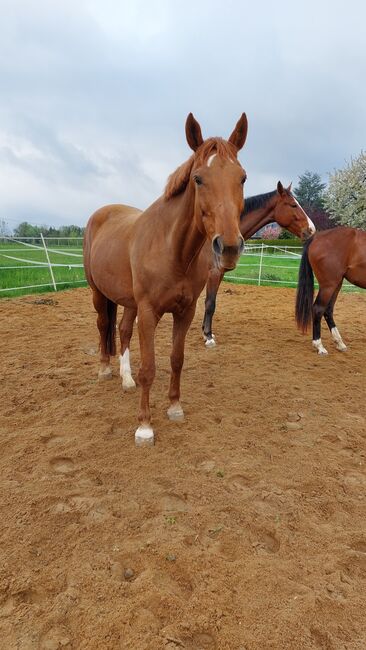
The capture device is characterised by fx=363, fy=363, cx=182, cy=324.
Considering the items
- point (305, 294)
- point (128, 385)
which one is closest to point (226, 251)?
point (128, 385)

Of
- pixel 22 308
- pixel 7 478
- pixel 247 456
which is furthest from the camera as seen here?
pixel 22 308

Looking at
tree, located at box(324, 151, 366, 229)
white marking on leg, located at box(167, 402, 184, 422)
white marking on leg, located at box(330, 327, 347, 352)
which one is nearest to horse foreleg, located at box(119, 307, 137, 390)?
white marking on leg, located at box(167, 402, 184, 422)

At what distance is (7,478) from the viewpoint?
7.62 feet

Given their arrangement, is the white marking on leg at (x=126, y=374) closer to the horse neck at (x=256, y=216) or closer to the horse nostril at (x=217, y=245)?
the horse nostril at (x=217, y=245)

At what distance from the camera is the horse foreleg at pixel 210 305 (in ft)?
18.0

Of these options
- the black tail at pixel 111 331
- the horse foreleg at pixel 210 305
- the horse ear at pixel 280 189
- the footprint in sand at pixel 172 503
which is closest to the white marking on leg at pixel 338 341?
the horse foreleg at pixel 210 305

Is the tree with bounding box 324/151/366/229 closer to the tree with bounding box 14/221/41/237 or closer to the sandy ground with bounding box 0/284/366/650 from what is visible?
the tree with bounding box 14/221/41/237

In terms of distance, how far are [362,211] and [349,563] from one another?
2836 centimetres

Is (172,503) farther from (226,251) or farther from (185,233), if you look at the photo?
(185,233)

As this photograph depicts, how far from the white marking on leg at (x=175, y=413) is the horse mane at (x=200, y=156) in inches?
68.9

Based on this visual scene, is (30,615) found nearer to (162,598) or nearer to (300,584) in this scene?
(162,598)

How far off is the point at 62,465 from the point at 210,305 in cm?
378

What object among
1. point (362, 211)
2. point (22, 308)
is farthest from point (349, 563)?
point (362, 211)

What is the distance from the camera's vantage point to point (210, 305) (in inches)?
229
